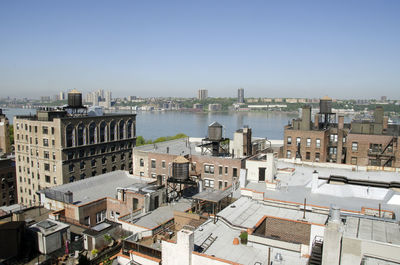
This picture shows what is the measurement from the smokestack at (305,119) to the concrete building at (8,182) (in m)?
52.4

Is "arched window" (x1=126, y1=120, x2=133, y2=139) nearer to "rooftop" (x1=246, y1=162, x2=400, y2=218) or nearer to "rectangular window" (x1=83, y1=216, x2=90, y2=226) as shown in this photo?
"rectangular window" (x1=83, y1=216, x2=90, y2=226)

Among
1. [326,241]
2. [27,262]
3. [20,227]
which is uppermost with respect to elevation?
[326,241]

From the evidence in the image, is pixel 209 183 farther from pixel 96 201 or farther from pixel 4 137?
pixel 4 137

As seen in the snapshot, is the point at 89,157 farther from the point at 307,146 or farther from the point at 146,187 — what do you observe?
the point at 307,146

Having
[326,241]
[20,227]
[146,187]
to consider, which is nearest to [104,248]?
[20,227]

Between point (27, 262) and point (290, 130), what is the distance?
41.1 meters

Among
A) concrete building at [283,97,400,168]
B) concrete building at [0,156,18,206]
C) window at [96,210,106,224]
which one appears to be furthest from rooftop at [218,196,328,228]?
concrete building at [0,156,18,206]

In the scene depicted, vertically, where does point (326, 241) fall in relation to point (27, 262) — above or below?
above

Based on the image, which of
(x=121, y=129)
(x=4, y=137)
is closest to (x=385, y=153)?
(x=121, y=129)

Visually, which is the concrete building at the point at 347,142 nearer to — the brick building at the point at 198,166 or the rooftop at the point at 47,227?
the brick building at the point at 198,166

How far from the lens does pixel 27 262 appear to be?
23812 mm

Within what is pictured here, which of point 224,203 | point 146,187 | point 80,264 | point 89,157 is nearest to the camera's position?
point 80,264

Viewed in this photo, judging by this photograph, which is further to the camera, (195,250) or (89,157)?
(89,157)

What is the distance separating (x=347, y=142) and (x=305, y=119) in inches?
283
